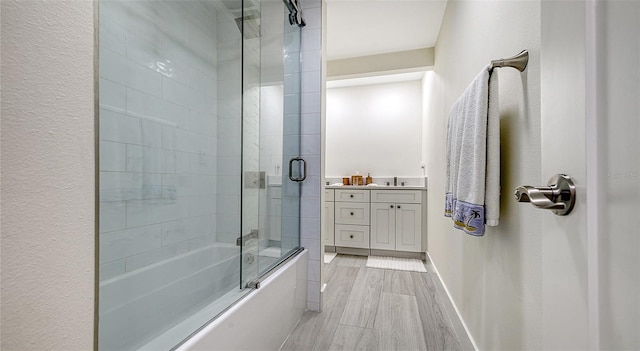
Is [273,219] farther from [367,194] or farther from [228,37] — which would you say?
[367,194]

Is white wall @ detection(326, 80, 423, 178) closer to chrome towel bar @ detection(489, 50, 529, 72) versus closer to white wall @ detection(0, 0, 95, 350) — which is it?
chrome towel bar @ detection(489, 50, 529, 72)

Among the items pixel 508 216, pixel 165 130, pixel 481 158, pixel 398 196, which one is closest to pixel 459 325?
pixel 508 216

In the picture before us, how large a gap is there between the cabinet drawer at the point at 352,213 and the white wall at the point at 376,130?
686mm

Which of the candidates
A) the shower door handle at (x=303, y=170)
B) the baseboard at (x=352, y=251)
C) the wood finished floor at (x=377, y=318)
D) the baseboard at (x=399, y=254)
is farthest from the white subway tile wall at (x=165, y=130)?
the baseboard at (x=399, y=254)

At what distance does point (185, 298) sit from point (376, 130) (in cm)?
312

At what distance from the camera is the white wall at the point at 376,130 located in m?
3.67

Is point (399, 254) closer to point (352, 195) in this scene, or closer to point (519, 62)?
point (352, 195)

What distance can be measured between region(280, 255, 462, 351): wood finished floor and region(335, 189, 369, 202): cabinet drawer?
3.25 ft

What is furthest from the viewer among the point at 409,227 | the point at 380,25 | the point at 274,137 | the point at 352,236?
the point at 352,236

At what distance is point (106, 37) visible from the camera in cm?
131

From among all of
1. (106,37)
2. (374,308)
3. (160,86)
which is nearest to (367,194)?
(374,308)

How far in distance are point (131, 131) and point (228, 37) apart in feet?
3.05

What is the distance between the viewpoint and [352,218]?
3338 mm

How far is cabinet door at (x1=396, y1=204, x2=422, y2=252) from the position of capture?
123 inches
